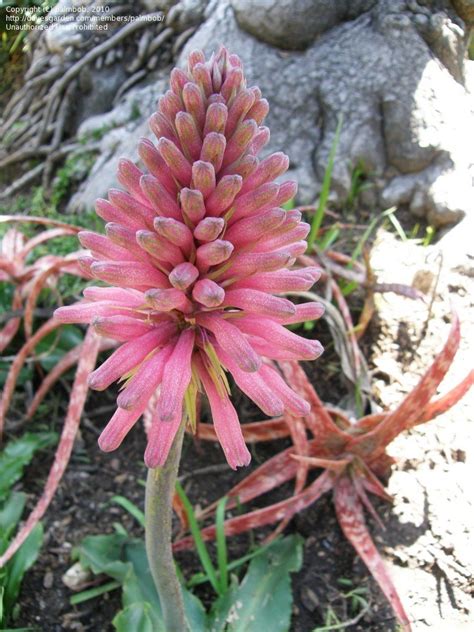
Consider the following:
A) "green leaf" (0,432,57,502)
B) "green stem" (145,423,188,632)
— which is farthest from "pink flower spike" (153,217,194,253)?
"green leaf" (0,432,57,502)

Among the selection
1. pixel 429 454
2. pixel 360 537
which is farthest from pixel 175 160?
pixel 429 454

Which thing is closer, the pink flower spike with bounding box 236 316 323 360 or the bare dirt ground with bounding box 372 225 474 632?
the pink flower spike with bounding box 236 316 323 360

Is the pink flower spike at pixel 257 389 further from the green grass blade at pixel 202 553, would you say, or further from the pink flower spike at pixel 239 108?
the green grass blade at pixel 202 553

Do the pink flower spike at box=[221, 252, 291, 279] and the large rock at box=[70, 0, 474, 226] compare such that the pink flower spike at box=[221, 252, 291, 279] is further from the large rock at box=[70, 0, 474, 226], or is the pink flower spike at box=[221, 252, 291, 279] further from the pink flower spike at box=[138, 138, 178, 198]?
the large rock at box=[70, 0, 474, 226]

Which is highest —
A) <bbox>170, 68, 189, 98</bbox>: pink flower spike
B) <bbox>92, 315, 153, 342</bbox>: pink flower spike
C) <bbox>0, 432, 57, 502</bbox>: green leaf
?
<bbox>170, 68, 189, 98</bbox>: pink flower spike

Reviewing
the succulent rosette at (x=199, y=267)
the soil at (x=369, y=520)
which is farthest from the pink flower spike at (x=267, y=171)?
the soil at (x=369, y=520)

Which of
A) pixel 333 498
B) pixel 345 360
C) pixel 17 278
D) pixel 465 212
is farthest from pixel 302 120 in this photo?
pixel 333 498
